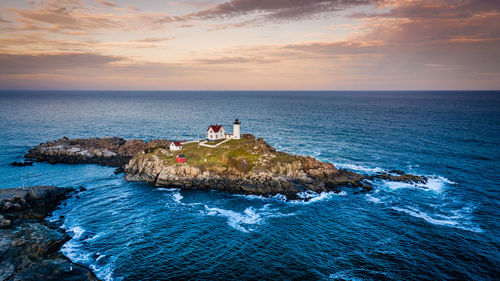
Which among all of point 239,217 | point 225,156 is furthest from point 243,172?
point 239,217

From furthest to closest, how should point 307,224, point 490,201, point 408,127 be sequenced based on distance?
point 408,127
point 490,201
point 307,224

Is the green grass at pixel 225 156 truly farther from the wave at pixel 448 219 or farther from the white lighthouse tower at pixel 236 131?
the wave at pixel 448 219

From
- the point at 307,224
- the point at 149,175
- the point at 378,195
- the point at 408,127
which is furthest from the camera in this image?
the point at 408,127

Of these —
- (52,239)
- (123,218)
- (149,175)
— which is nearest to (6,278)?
(52,239)

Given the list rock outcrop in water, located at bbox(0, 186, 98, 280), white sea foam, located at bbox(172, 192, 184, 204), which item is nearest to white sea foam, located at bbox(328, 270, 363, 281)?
rock outcrop in water, located at bbox(0, 186, 98, 280)

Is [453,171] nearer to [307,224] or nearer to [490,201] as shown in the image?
[490,201]

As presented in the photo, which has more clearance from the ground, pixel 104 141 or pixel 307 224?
pixel 104 141
